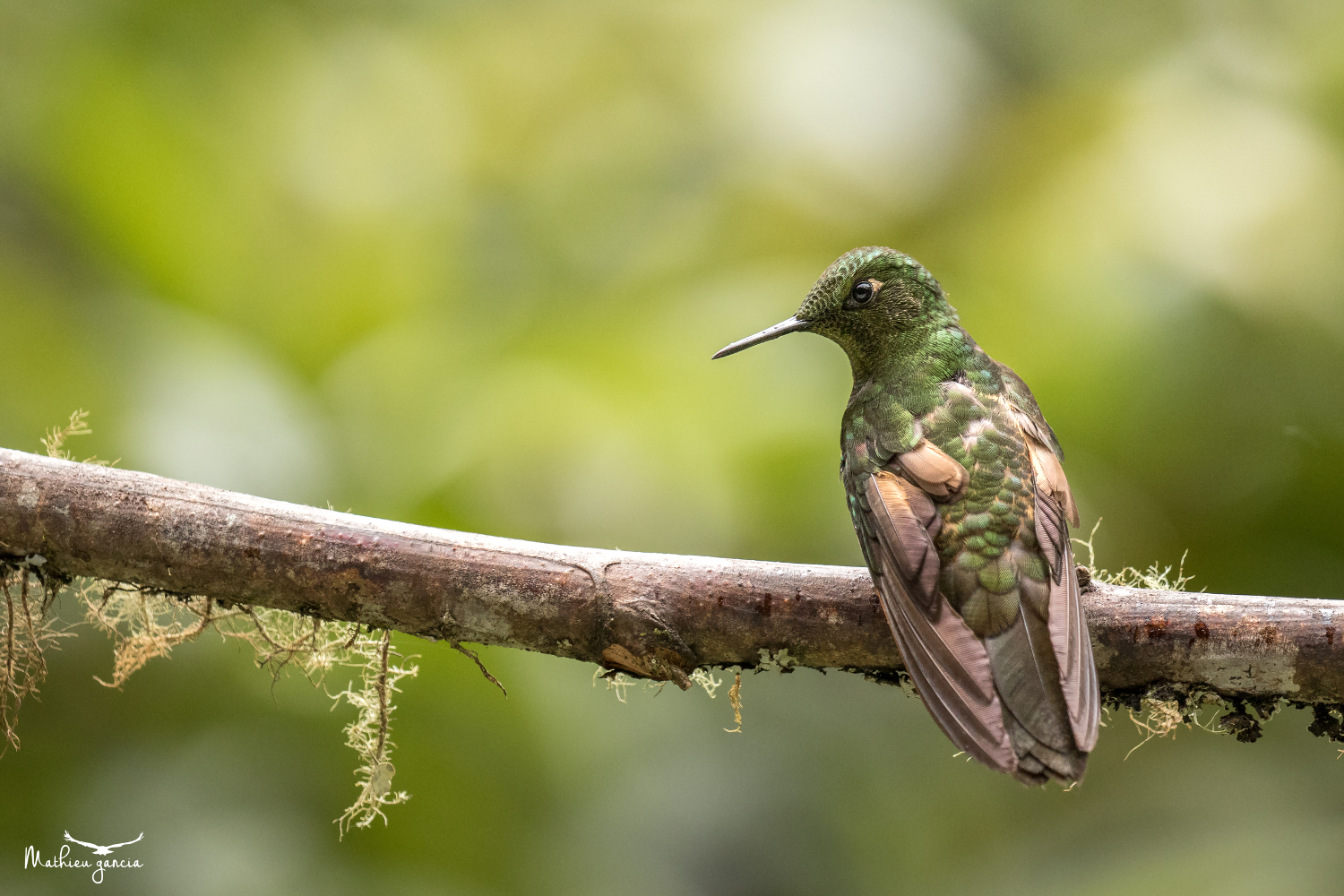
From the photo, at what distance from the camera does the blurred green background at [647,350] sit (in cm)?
340

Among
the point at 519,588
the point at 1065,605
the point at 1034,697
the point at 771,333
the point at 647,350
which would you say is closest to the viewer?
the point at 1034,697

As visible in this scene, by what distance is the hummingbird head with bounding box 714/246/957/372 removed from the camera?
2.33 metres

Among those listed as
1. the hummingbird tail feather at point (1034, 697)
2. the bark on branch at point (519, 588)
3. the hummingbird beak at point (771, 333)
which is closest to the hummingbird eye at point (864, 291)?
the hummingbird beak at point (771, 333)

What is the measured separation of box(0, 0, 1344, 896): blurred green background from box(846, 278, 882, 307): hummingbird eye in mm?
1397

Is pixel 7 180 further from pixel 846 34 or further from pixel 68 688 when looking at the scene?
pixel 846 34

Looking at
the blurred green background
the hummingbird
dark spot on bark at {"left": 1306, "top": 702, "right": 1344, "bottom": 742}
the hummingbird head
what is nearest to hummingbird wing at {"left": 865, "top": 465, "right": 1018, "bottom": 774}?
the hummingbird

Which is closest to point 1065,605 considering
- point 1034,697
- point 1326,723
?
point 1034,697

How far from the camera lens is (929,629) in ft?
5.85

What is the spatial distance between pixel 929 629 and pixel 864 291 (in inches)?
33.3

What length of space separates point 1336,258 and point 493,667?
345 cm

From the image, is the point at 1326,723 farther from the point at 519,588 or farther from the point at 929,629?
the point at 519,588

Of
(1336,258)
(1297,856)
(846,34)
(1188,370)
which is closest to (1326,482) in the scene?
(1188,370)
